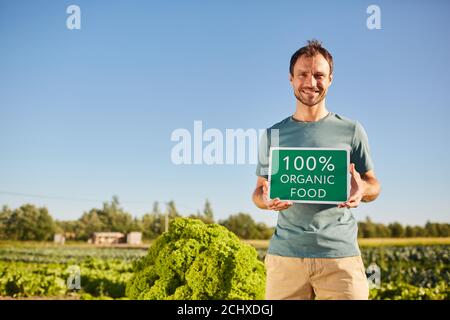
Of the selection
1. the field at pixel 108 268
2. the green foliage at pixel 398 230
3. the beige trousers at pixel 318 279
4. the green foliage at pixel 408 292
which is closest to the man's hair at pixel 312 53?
the beige trousers at pixel 318 279

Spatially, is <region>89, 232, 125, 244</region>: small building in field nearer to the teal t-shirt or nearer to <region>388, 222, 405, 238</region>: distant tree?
the teal t-shirt

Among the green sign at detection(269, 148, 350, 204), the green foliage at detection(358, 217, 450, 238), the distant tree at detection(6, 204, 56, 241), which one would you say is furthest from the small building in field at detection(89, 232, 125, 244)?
the green foliage at detection(358, 217, 450, 238)

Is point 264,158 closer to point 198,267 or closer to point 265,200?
point 265,200

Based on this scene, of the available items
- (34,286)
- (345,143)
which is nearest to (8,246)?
(34,286)

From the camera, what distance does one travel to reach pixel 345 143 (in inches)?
136

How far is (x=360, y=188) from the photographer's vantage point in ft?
11.0

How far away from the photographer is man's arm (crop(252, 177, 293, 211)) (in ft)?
11.2

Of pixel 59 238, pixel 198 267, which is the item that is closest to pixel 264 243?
pixel 198 267

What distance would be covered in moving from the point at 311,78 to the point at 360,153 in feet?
2.06

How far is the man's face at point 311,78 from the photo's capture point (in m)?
3.52

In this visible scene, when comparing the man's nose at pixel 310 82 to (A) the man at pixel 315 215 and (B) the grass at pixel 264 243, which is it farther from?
(B) the grass at pixel 264 243

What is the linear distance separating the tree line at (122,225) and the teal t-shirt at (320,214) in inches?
37.3

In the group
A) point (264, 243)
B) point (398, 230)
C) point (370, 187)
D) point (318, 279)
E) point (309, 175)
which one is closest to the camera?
point (318, 279)

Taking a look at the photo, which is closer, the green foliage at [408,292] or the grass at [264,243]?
the grass at [264,243]
